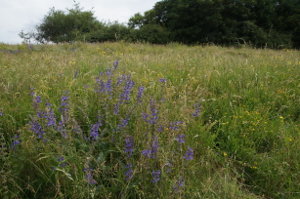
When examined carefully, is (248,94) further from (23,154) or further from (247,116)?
(23,154)

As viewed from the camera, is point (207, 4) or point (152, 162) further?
point (207, 4)

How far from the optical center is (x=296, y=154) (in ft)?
6.94

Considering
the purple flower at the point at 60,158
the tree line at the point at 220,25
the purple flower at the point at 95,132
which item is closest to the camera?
the purple flower at the point at 60,158

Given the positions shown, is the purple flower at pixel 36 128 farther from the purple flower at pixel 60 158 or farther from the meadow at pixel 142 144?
the purple flower at pixel 60 158

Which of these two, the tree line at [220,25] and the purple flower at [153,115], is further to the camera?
the tree line at [220,25]

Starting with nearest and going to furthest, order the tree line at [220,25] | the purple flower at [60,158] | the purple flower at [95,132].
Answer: the purple flower at [60,158] → the purple flower at [95,132] → the tree line at [220,25]

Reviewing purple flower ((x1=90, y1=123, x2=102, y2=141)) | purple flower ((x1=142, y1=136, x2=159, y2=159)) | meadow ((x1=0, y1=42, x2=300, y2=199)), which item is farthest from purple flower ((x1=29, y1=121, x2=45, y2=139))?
purple flower ((x1=142, y1=136, x2=159, y2=159))

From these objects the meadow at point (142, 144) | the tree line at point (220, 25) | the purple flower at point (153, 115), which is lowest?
the meadow at point (142, 144)

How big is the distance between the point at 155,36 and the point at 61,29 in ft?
48.7

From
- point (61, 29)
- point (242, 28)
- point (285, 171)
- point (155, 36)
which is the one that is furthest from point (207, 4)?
point (285, 171)

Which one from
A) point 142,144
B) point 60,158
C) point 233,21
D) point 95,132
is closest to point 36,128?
point 60,158

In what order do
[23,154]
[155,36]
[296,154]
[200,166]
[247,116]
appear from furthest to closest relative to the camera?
[155,36]
[247,116]
[296,154]
[200,166]
[23,154]

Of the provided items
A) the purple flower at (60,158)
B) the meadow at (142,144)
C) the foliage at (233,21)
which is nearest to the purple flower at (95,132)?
the meadow at (142,144)

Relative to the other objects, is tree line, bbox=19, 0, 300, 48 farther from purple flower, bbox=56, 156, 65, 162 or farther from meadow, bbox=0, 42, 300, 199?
purple flower, bbox=56, 156, 65, 162
